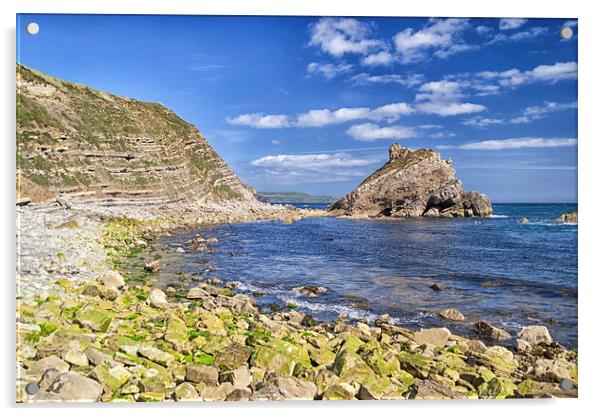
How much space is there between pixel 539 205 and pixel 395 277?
2.43 m

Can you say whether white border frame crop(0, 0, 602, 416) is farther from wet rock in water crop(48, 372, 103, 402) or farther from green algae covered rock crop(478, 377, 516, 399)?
wet rock in water crop(48, 372, 103, 402)

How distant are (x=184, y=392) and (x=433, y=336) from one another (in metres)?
2.99

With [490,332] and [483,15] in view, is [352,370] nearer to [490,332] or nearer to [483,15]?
[490,332]

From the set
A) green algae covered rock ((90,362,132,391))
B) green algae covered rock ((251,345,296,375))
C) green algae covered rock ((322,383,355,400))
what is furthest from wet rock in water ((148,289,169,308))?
green algae covered rock ((322,383,355,400))

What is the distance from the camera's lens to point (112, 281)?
19.1ft

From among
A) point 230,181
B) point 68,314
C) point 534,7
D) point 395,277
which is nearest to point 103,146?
point 230,181

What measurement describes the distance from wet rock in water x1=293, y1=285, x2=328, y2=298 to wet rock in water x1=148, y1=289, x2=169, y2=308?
2.13 m

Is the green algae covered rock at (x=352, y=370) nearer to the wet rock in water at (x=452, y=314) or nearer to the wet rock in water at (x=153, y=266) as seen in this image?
the wet rock in water at (x=452, y=314)

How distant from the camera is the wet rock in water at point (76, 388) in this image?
167 inches

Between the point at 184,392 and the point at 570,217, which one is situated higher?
the point at 570,217

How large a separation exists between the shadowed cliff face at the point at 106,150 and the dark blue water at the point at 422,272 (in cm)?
115

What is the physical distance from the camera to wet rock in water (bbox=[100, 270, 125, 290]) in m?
5.73

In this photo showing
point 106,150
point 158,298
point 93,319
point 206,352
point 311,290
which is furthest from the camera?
point 106,150

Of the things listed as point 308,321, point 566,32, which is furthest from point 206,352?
point 566,32
